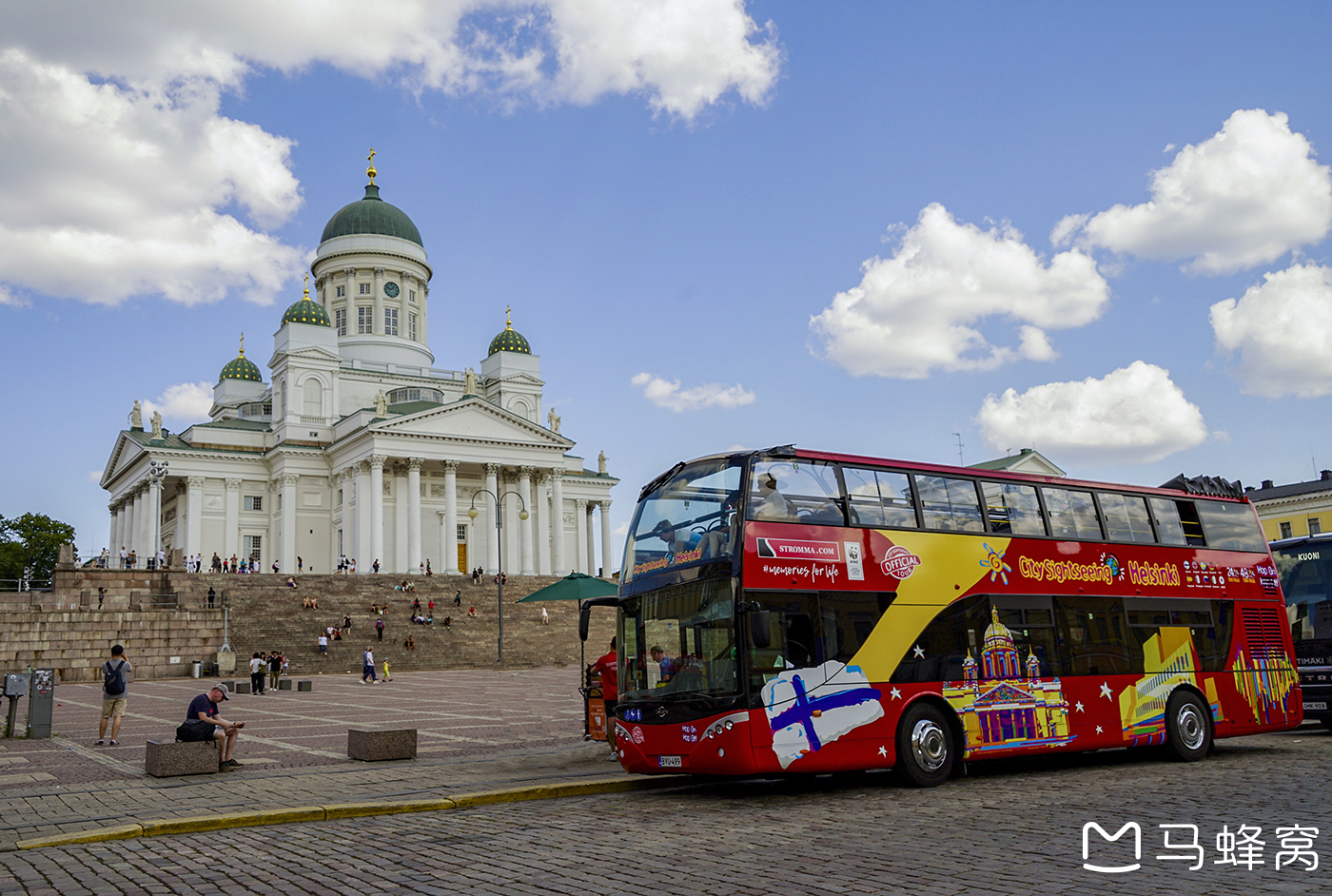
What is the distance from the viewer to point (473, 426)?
7031cm

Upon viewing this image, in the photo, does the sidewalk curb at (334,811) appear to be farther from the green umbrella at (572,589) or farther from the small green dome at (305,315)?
the small green dome at (305,315)

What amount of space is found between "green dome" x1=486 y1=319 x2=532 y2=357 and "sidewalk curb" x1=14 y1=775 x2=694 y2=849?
240ft

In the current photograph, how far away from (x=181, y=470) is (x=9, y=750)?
56.7 m

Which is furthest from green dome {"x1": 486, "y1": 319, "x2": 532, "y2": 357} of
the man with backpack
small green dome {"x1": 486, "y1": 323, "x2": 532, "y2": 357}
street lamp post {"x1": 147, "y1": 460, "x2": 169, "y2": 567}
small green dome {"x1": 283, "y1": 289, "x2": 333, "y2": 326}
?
the man with backpack

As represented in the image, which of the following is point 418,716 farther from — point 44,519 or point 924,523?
point 44,519

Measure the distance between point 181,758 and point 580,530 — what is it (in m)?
69.5

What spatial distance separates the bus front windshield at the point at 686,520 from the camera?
1198 centimetres

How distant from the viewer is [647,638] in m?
12.6

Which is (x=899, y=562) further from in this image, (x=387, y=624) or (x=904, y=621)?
(x=387, y=624)

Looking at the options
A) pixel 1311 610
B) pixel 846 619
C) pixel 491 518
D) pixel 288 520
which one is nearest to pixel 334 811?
pixel 846 619

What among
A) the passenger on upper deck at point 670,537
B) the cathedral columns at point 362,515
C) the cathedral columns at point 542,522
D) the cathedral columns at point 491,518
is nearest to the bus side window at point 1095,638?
the passenger on upper deck at point 670,537

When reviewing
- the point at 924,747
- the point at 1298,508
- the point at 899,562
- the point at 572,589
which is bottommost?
the point at 924,747

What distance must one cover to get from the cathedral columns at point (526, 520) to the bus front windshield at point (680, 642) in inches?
2334

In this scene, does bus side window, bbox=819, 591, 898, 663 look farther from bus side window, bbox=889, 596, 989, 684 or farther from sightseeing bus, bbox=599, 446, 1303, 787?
bus side window, bbox=889, 596, 989, 684
